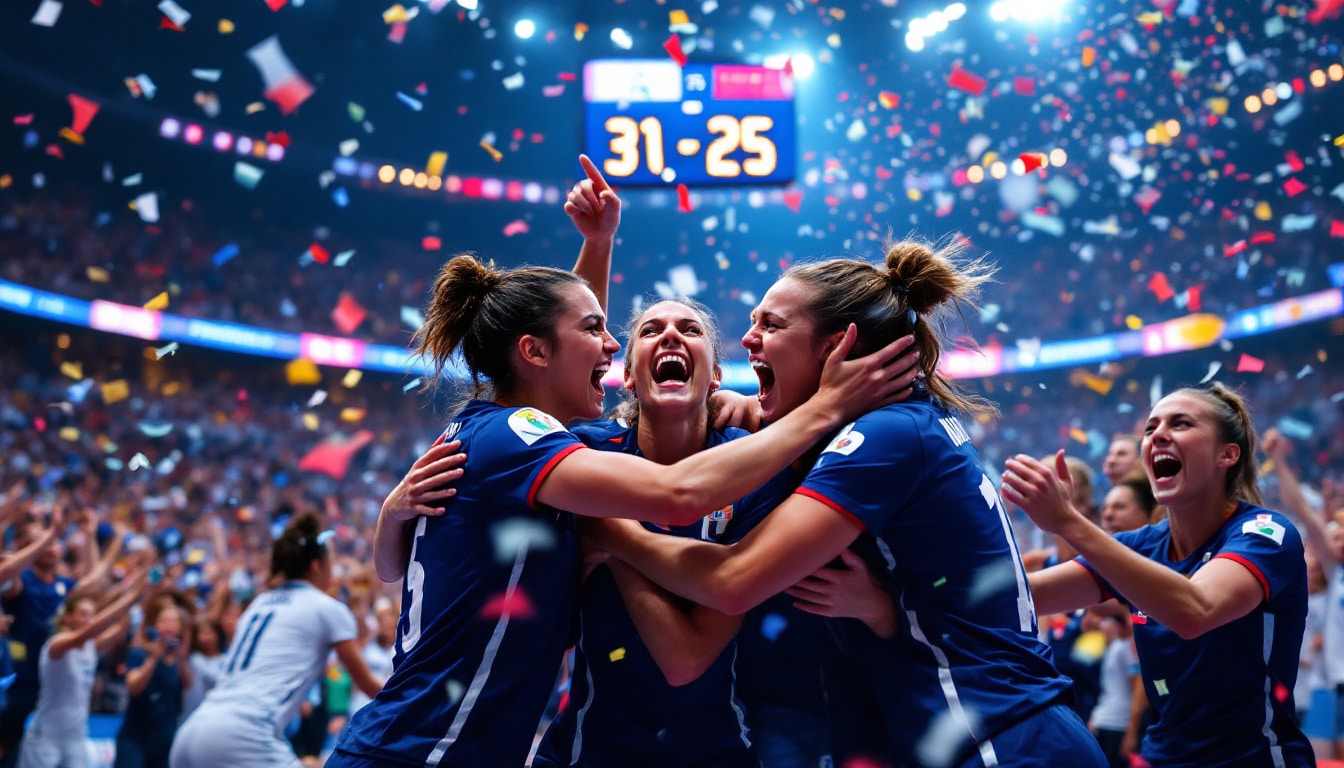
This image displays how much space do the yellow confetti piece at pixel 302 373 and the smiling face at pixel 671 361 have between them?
73.9ft

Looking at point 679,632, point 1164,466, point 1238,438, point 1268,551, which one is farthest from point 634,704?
point 1238,438

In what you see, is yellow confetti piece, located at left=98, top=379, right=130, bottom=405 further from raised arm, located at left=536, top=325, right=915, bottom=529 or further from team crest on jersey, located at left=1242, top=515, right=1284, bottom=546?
team crest on jersey, located at left=1242, top=515, right=1284, bottom=546

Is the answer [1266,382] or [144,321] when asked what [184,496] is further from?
[1266,382]

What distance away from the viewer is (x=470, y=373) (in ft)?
10.5

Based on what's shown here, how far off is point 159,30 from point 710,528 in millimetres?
22267

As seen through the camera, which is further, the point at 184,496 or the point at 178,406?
the point at 178,406

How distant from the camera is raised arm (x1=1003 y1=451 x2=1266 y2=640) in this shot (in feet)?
8.29

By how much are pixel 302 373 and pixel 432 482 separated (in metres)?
23.3

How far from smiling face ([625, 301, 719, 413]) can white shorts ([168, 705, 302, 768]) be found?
8.91ft

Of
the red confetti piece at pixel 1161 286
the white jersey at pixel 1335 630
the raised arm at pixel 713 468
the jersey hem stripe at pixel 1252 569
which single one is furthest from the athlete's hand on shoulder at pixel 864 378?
the red confetti piece at pixel 1161 286

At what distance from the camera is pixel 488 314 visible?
3.01 meters

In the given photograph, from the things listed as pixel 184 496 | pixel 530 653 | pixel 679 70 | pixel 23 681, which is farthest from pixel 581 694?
pixel 184 496

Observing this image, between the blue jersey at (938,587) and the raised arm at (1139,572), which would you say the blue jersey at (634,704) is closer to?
the blue jersey at (938,587)

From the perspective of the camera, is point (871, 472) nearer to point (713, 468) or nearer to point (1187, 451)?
point (713, 468)
